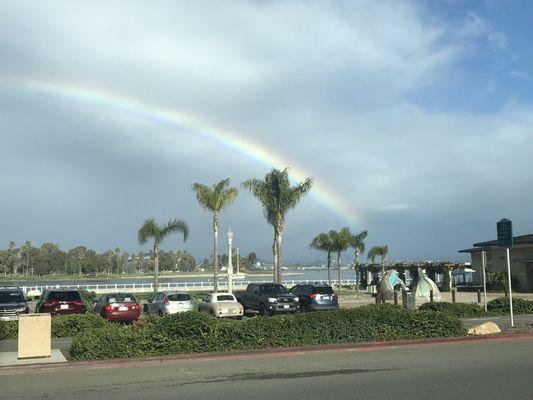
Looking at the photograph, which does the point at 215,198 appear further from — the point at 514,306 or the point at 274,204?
the point at 514,306

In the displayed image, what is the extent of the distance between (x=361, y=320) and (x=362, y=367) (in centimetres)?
369

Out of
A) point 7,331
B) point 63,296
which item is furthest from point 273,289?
point 7,331

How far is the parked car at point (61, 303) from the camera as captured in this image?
23.3 m

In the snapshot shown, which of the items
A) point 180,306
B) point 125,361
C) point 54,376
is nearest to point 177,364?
point 125,361

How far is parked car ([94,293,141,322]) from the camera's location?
78.4 ft

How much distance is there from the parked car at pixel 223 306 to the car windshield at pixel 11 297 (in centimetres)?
771

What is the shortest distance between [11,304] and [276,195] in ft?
73.6

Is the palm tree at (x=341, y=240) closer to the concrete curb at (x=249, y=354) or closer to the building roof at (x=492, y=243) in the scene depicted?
the building roof at (x=492, y=243)

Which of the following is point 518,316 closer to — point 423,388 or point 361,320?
point 361,320

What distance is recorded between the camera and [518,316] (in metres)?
22.3

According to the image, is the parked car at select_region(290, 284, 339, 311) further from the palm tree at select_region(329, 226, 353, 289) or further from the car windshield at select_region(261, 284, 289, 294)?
the palm tree at select_region(329, 226, 353, 289)

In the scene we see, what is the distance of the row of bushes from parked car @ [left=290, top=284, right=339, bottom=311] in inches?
188

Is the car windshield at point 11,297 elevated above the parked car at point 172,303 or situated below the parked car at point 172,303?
above

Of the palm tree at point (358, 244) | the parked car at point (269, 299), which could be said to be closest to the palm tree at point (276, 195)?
the parked car at point (269, 299)
